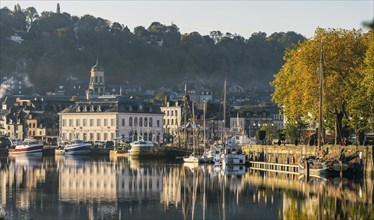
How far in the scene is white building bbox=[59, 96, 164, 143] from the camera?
17850 centimetres

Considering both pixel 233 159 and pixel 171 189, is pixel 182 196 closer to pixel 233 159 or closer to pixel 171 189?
pixel 171 189

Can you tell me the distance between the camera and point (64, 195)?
7625 cm

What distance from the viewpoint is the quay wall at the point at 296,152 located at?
286ft

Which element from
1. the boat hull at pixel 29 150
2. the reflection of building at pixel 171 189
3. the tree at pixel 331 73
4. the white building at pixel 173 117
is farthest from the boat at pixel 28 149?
the tree at pixel 331 73

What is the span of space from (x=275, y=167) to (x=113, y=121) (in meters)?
75.1

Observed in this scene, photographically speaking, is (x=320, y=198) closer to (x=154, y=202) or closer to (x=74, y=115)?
(x=154, y=202)

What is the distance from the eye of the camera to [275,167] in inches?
4168

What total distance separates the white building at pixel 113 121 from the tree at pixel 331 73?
263 feet

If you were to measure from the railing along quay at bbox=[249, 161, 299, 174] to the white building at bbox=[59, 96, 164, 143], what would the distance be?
220 feet

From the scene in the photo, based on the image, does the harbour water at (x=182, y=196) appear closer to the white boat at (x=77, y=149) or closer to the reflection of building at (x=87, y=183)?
the reflection of building at (x=87, y=183)

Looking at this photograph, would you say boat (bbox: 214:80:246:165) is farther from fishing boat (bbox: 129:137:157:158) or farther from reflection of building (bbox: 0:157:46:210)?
fishing boat (bbox: 129:137:157:158)

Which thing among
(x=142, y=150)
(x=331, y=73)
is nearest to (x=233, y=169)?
(x=331, y=73)

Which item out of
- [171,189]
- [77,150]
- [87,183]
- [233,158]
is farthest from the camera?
[77,150]

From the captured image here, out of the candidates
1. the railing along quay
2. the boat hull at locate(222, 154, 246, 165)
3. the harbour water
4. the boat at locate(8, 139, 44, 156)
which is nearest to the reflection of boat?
the harbour water
